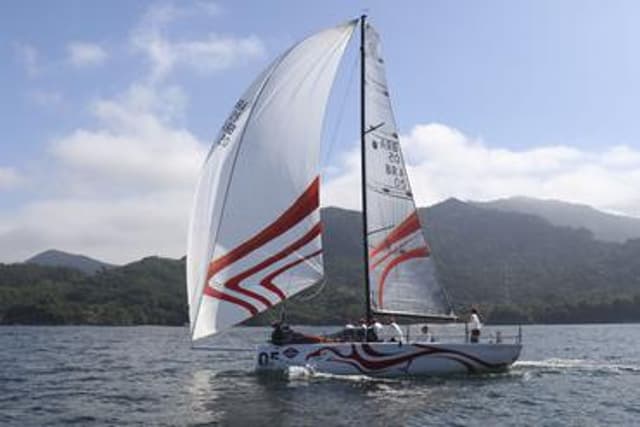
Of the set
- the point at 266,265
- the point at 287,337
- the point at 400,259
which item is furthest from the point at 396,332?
the point at 266,265

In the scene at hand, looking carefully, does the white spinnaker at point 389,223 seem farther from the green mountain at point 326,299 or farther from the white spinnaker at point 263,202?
the green mountain at point 326,299

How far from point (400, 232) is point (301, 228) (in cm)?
387

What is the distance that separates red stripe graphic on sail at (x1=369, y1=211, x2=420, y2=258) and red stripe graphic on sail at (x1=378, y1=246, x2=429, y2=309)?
597 mm

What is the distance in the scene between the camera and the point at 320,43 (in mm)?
25047

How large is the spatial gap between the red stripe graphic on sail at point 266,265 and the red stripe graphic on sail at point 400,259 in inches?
113

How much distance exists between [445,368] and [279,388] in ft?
20.2

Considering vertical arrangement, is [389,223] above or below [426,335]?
above

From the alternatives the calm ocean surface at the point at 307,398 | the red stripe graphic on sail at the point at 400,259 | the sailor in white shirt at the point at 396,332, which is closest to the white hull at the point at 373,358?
the calm ocean surface at the point at 307,398

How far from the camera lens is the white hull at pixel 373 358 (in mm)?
24078

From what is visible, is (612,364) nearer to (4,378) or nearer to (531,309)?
(4,378)

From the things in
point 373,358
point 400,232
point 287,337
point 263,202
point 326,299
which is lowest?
point 373,358

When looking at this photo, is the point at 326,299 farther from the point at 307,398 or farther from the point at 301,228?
the point at 307,398

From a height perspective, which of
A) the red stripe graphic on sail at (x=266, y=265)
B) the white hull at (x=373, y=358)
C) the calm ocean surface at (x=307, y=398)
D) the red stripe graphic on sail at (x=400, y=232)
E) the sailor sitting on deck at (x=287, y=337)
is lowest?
the calm ocean surface at (x=307, y=398)

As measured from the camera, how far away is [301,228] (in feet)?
79.8
